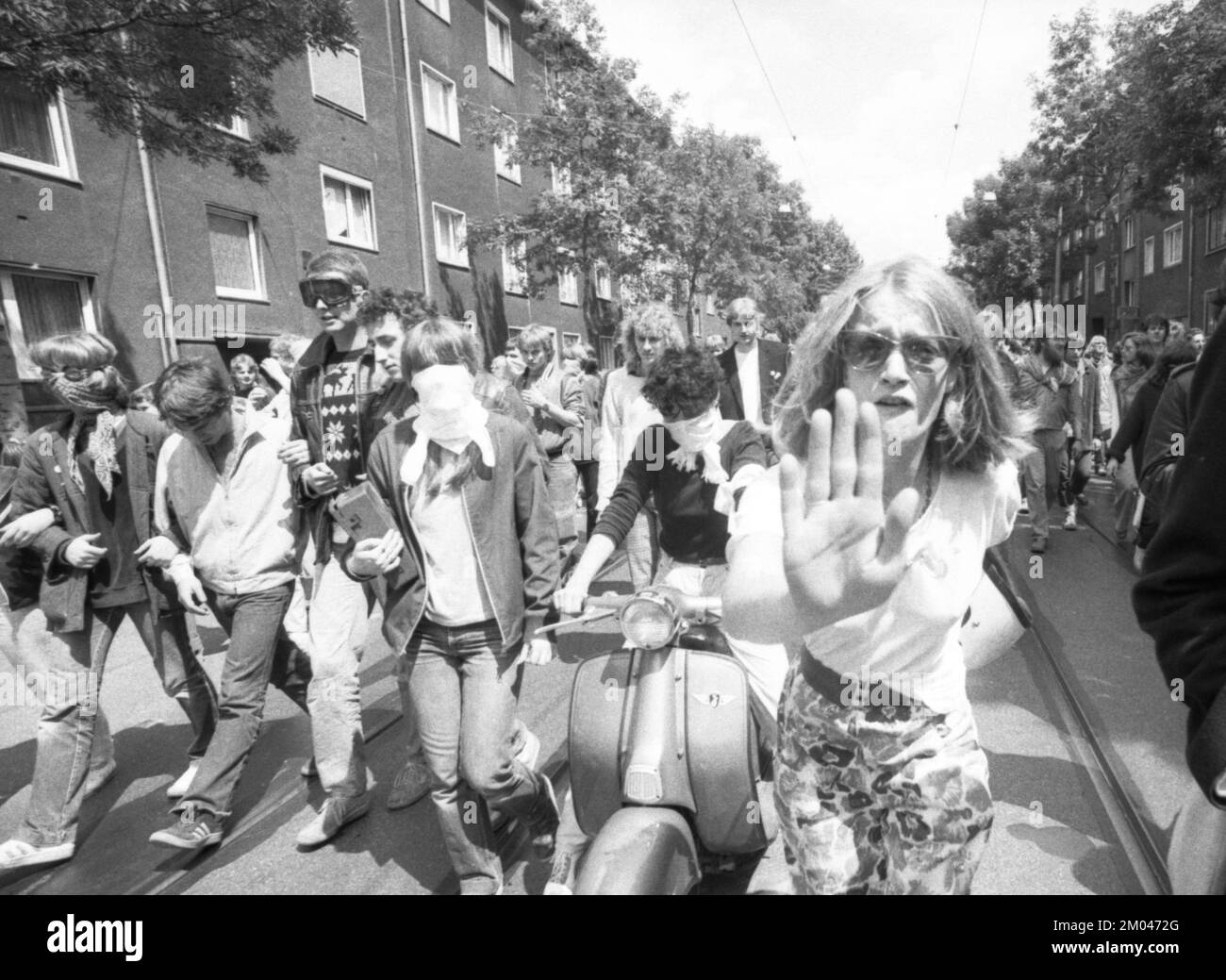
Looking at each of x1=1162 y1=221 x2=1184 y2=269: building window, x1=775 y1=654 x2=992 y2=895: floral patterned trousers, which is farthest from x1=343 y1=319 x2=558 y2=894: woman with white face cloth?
x1=1162 y1=221 x2=1184 y2=269: building window

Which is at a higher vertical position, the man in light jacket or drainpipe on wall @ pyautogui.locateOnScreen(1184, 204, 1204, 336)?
drainpipe on wall @ pyautogui.locateOnScreen(1184, 204, 1204, 336)

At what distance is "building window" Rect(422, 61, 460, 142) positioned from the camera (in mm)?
12303

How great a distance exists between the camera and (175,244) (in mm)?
11688

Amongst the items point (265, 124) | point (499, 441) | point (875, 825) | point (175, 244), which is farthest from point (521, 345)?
point (175, 244)

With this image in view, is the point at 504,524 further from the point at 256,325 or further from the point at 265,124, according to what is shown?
the point at 256,325

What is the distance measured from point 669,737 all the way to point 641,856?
38 cm

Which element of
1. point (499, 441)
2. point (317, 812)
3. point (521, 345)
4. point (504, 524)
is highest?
point (521, 345)

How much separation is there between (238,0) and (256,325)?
7.93 m

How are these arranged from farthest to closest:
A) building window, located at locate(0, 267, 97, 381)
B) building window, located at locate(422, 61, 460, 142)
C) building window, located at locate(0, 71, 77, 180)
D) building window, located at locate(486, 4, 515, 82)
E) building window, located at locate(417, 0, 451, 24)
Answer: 1. building window, located at locate(422, 61, 460, 142)
2. building window, located at locate(417, 0, 451, 24)
3. building window, located at locate(0, 267, 97, 381)
4. building window, located at locate(0, 71, 77, 180)
5. building window, located at locate(486, 4, 515, 82)

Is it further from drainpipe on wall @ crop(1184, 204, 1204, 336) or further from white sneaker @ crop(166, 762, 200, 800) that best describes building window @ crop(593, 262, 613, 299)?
white sneaker @ crop(166, 762, 200, 800)

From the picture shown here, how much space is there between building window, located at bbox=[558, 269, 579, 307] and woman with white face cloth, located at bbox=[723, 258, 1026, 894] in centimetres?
1092

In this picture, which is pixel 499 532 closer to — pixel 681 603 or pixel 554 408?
pixel 681 603


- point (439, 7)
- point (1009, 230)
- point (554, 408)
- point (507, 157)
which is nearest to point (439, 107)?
point (439, 7)

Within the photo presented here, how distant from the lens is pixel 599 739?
221cm
